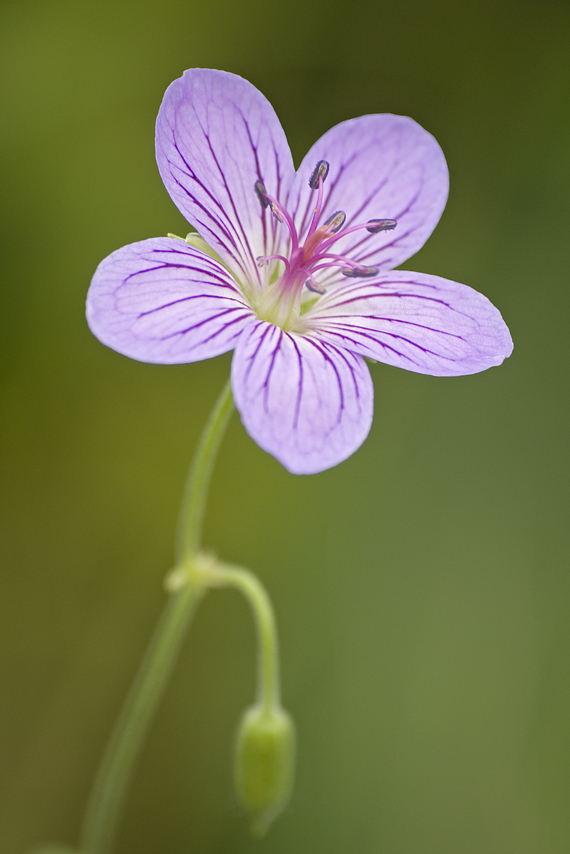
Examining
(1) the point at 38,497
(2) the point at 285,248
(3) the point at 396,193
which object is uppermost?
(3) the point at 396,193

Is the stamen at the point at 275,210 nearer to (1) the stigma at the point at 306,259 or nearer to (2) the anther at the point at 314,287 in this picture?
(1) the stigma at the point at 306,259

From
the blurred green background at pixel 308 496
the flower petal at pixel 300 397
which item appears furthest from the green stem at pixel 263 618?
the blurred green background at pixel 308 496

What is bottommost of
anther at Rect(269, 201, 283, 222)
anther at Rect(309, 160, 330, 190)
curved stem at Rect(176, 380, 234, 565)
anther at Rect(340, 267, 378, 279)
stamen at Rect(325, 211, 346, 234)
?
curved stem at Rect(176, 380, 234, 565)

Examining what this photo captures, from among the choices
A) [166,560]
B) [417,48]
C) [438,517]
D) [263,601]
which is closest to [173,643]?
[263,601]

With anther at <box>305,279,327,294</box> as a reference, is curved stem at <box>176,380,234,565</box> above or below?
below

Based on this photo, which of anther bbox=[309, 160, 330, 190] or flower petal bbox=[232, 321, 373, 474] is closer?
flower petal bbox=[232, 321, 373, 474]

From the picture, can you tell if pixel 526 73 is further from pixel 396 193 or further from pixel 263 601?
pixel 263 601

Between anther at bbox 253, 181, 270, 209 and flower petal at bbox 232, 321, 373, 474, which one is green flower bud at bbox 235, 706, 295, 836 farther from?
anther at bbox 253, 181, 270, 209

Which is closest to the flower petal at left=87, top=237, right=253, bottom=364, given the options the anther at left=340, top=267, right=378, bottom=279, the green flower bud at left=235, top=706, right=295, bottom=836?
the anther at left=340, top=267, right=378, bottom=279

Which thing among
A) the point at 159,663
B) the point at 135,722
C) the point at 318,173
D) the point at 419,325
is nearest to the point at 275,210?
the point at 318,173
